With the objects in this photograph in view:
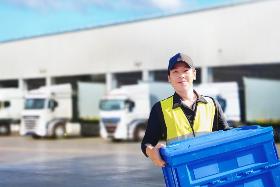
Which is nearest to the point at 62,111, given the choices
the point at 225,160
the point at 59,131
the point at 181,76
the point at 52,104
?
the point at 52,104

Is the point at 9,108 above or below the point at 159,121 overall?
below

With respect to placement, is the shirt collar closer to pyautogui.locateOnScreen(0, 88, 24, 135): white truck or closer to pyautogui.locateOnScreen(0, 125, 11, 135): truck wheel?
pyautogui.locateOnScreen(0, 88, 24, 135): white truck

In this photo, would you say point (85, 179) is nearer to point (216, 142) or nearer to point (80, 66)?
point (216, 142)

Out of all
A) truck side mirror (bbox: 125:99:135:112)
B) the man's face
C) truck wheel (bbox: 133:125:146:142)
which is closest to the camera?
Result: the man's face

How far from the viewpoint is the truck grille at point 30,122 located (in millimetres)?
29623

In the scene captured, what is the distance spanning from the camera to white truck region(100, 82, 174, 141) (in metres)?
26.2

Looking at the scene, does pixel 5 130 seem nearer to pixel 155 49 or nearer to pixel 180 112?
pixel 155 49

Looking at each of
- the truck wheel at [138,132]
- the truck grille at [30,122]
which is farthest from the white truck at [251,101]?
the truck grille at [30,122]

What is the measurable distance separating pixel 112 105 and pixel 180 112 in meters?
23.6

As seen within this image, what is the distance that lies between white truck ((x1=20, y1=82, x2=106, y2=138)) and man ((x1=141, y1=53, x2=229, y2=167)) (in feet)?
87.3

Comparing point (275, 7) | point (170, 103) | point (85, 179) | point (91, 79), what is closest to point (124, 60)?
point (91, 79)

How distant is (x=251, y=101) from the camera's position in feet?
83.1

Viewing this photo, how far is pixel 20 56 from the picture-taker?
4106 cm

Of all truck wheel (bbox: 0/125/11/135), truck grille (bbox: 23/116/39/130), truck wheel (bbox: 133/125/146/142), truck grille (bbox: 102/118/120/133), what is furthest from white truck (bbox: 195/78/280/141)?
truck wheel (bbox: 0/125/11/135)
